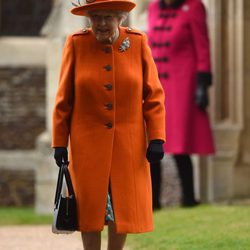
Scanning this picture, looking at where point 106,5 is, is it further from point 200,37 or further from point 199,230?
point 200,37

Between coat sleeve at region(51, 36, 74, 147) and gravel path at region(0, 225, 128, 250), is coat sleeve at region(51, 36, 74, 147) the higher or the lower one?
the higher one

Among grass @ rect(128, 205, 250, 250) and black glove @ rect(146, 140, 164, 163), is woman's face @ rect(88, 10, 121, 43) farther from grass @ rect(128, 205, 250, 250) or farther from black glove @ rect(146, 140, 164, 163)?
grass @ rect(128, 205, 250, 250)

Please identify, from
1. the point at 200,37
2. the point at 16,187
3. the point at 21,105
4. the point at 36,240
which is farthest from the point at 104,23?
the point at 16,187

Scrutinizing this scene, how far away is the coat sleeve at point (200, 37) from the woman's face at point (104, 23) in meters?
3.81

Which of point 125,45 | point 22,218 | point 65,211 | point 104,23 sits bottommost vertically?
point 22,218

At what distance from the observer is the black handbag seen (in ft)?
16.6

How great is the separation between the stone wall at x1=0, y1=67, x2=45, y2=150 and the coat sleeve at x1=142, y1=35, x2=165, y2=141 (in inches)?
282

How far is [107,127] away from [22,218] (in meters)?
4.92

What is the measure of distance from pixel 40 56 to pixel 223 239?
6167 mm

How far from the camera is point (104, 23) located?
509 cm

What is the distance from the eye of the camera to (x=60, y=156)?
5145 millimetres

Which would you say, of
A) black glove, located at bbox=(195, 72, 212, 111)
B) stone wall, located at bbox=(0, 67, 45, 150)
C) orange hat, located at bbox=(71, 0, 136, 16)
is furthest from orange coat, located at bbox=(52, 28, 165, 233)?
stone wall, located at bbox=(0, 67, 45, 150)

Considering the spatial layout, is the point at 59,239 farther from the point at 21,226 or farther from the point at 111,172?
the point at 111,172

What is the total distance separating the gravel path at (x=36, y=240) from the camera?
23.2 feet
